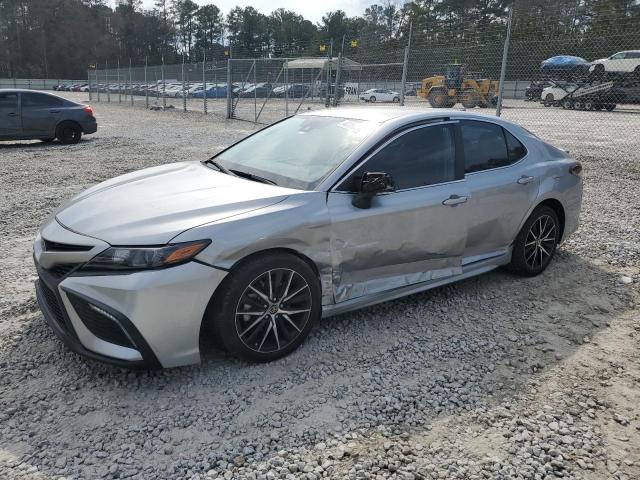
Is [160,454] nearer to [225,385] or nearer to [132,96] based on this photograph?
[225,385]

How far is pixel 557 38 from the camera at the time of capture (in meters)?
13.9

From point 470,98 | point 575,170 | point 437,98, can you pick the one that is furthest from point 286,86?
point 575,170

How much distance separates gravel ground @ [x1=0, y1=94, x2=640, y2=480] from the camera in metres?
2.43

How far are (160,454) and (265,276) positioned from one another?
107cm

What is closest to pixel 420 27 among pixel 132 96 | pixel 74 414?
pixel 74 414

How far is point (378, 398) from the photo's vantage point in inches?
114

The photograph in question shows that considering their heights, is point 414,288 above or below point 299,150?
below

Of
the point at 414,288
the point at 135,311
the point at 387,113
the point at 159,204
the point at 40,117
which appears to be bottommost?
the point at 414,288

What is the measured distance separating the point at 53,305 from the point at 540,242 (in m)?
3.85

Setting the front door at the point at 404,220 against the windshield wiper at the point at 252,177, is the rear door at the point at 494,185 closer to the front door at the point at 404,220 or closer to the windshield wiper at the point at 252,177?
the front door at the point at 404,220

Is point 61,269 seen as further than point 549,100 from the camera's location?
No

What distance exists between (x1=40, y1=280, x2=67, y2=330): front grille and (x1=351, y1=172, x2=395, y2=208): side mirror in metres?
1.83

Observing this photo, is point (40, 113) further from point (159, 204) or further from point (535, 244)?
point (535, 244)

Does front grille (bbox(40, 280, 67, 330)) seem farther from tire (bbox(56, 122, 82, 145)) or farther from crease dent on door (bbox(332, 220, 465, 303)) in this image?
tire (bbox(56, 122, 82, 145))
